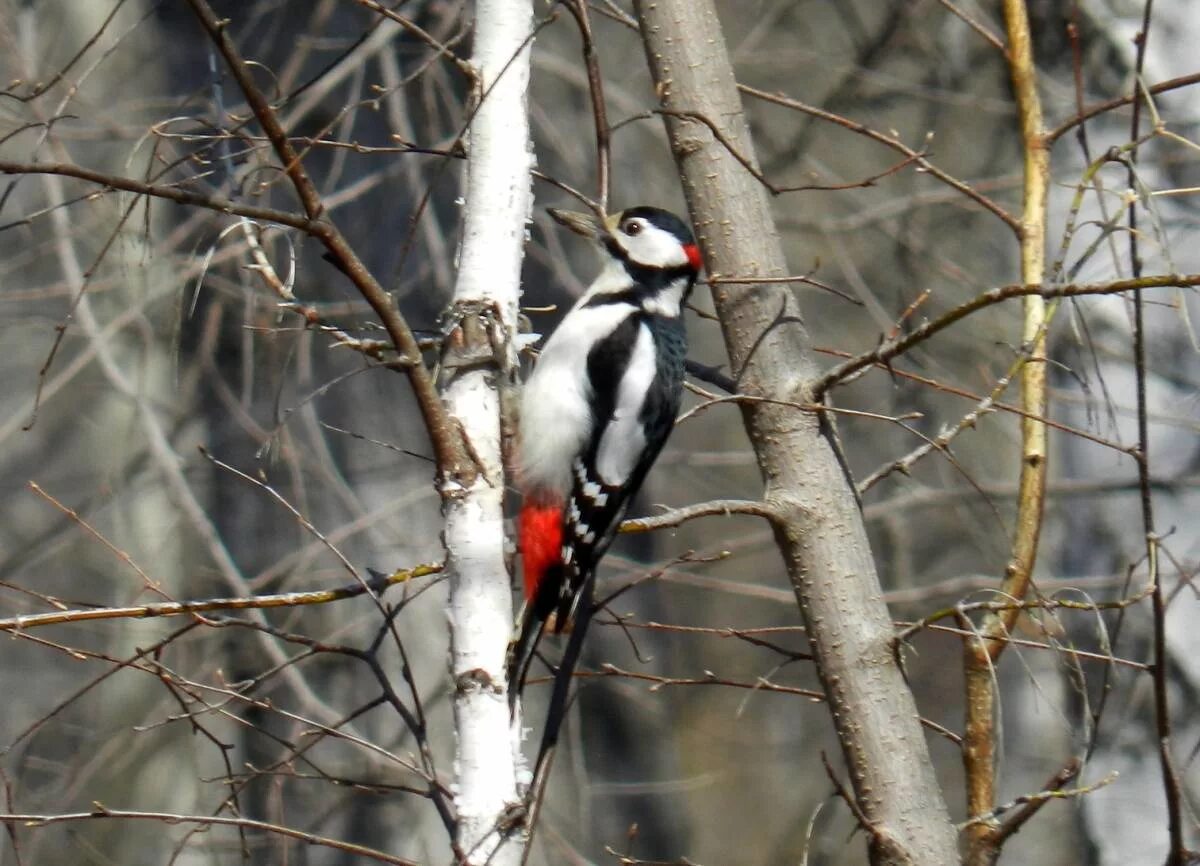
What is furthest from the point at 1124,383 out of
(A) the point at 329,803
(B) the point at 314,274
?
(A) the point at 329,803

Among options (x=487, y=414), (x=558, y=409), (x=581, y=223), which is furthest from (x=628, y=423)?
(x=487, y=414)

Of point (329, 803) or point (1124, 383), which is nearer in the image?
point (1124, 383)

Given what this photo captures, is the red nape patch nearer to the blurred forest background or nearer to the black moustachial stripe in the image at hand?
the black moustachial stripe

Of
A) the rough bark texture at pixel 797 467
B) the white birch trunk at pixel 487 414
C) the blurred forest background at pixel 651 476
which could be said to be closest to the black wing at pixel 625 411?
the rough bark texture at pixel 797 467

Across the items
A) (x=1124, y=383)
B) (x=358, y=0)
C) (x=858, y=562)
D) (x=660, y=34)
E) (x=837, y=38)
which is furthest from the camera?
(x=837, y=38)

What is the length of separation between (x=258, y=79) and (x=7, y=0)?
861mm

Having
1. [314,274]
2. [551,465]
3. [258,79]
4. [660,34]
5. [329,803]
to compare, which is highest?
[258,79]

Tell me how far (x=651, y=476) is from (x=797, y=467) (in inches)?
87.6

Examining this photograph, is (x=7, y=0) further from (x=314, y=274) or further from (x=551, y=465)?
(x=551, y=465)

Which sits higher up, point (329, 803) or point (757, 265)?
point (757, 265)

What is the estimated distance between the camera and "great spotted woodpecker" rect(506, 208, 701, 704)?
8.54ft

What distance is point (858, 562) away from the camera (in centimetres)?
233

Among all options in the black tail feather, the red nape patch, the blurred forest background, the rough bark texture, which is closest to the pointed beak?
the rough bark texture

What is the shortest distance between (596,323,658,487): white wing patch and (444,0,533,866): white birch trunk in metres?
0.57
